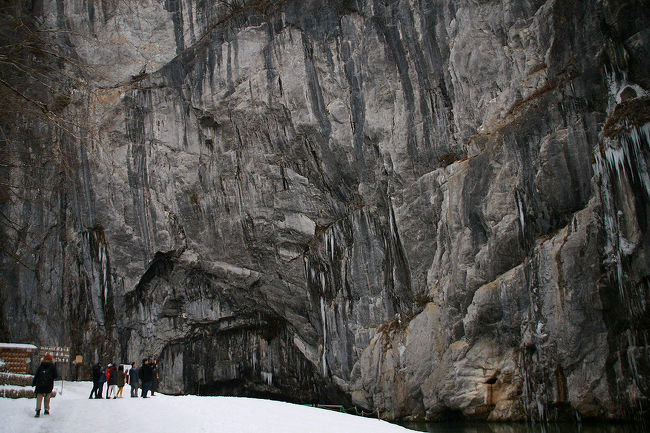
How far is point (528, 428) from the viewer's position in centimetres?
1638

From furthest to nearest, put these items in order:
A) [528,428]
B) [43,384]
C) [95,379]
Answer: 1. [528,428]
2. [95,379]
3. [43,384]

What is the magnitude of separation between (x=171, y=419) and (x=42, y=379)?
7.87 feet

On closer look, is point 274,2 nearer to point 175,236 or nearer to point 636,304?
point 175,236

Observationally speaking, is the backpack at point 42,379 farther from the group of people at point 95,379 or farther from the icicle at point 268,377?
the icicle at point 268,377

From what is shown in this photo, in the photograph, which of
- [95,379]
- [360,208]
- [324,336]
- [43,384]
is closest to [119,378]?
[95,379]

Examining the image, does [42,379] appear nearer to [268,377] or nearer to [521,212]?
[521,212]

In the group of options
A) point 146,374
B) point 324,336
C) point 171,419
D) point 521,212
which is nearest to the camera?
point 171,419

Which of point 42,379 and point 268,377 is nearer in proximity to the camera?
point 42,379

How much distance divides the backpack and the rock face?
6404 millimetres

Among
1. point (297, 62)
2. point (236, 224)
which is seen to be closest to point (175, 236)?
point (236, 224)

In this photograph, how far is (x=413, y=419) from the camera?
21453 mm

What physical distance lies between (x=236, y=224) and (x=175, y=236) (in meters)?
3.36

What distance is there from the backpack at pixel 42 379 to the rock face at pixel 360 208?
640 cm

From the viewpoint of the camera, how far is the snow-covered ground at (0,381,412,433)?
391 inches
